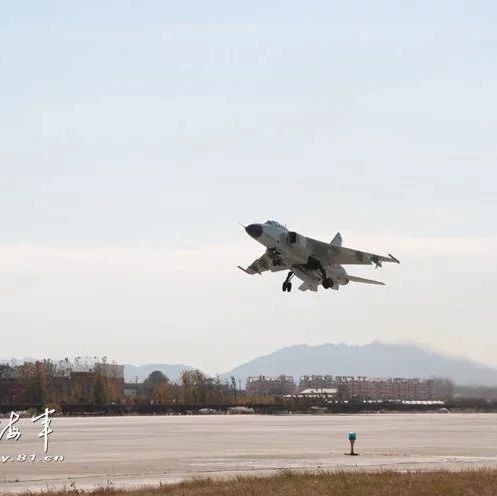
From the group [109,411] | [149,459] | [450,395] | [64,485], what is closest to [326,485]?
[64,485]

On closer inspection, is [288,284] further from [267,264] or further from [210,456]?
[210,456]

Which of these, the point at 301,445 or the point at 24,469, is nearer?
the point at 24,469

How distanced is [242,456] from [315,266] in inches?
551

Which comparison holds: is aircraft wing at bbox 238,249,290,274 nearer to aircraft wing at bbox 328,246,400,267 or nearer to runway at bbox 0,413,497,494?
aircraft wing at bbox 328,246,400,267

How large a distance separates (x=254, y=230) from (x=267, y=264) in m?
7.76

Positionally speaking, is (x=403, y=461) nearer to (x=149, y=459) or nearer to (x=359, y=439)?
(x=149, y=459)

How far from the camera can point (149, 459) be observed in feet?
188

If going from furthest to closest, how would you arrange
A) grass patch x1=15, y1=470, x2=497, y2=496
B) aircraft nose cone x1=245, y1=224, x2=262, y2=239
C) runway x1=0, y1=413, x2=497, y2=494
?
aircraft nose cone x1=245, y1=224, x2=262, y2=239
runway x1=0, y1=413, x2=497, y2=494
grass patch x1=15, y1=470, x2=497, y2=496

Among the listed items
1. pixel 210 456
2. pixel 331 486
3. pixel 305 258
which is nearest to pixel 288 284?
pixel 305 258

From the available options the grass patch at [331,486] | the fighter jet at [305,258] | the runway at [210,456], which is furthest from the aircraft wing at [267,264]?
the grass patch at [331,486]

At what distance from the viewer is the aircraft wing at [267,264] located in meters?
65.9

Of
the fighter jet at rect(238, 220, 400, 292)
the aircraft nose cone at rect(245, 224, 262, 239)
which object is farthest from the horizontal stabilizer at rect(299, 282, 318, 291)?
the aircraft nose cone at rect(245, 224, 262, 239)

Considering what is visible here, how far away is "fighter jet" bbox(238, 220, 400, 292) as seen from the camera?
205 ft

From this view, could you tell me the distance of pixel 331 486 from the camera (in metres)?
39.6
